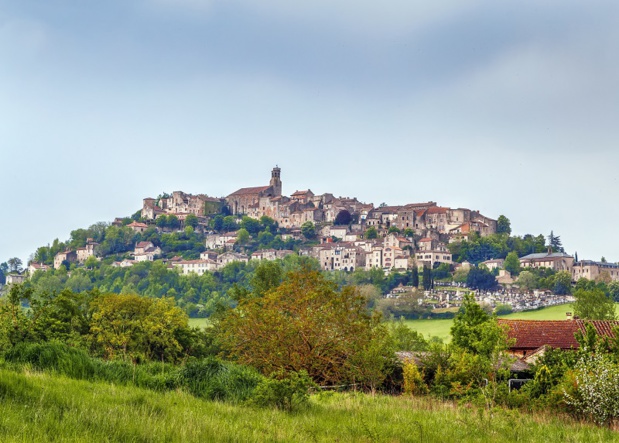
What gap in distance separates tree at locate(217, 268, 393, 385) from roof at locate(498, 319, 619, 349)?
463 inches

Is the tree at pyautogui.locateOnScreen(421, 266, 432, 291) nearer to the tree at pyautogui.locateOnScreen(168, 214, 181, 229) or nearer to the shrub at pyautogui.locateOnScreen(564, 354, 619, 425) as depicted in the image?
the tree at pyautogui.locateOnScreen(168, 214, 181, 229)

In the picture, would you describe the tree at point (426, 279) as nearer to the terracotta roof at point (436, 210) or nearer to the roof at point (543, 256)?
the roof at point (543, 256)

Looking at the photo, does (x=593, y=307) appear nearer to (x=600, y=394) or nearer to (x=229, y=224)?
(x=600, y=394)

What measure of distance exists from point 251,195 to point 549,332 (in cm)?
12687

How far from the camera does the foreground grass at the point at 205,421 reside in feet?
22.4

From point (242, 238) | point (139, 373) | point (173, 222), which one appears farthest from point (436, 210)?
point (139, 373)

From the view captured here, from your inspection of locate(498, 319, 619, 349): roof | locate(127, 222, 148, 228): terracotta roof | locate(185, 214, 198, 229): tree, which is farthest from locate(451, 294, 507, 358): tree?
locate(127, 222, 148, 228): terracotta roof

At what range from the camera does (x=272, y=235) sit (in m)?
144

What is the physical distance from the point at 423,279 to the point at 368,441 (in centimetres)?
10716

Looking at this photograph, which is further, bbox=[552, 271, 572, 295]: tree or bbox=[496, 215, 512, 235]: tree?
bbox=[496, 215, 512, 235]: tree

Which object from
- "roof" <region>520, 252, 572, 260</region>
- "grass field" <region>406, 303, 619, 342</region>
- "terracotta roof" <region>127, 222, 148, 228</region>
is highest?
"terracotta roof" <region>127, 222, 148, 228</region>

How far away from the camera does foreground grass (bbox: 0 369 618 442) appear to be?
22.4 feet

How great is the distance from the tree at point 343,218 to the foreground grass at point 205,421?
133728 mm

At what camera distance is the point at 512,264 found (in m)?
124
